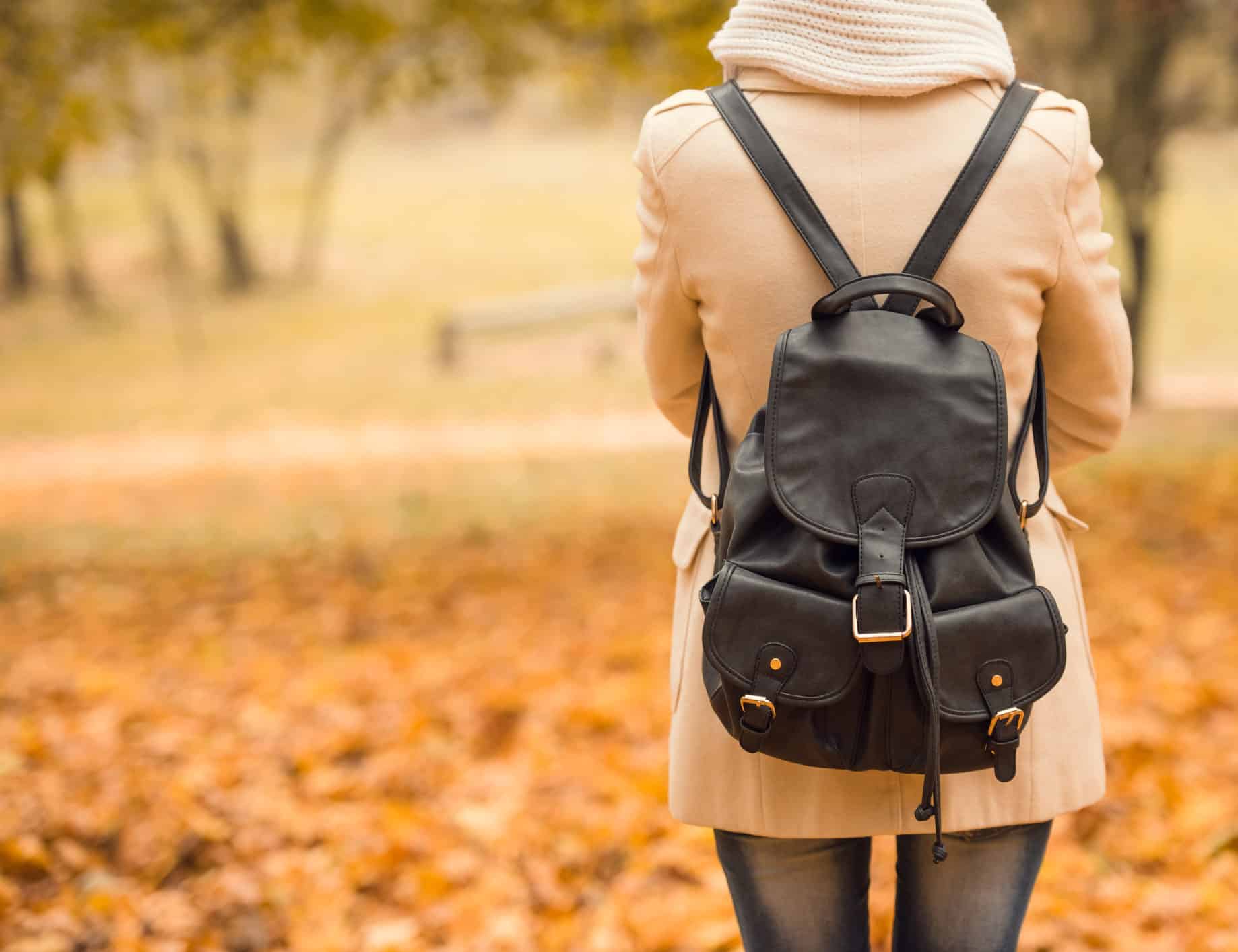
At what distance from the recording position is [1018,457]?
1.45 meters

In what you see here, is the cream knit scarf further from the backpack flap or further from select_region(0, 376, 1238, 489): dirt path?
select_region(0, 376, 1238, 489): dirt path

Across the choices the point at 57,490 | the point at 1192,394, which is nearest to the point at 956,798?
the point at 57,490

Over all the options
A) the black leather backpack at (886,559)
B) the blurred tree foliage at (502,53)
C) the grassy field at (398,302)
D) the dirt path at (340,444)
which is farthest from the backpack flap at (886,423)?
the dirt path at (340,444)

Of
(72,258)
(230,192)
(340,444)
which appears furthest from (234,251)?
(340,444)

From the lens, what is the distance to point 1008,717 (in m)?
1.34

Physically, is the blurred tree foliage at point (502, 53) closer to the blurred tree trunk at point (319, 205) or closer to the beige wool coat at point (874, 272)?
the beige wool coat at point (874, 272)

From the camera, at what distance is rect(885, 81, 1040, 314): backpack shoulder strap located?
138 cm

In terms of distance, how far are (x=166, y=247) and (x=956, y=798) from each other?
80.9 feet

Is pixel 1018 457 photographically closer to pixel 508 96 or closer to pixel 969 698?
pixel 969 698

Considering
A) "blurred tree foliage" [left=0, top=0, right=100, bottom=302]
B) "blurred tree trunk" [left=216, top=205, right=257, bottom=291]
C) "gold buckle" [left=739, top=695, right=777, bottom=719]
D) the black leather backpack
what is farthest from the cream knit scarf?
"blurred tree trunk" [left=216, top=205, right=257, bottom=291]

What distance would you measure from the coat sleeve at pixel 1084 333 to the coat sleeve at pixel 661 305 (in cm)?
45

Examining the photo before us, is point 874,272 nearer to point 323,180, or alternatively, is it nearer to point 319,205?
point 323,180

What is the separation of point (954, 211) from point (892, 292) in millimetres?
141

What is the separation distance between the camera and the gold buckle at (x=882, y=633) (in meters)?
1.26
